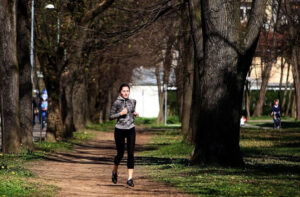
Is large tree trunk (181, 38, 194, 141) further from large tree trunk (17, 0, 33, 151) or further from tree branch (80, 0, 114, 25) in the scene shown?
large tree trunk (17, 0, 33, 151)

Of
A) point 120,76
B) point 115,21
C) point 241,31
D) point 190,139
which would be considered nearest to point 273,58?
point 115,21

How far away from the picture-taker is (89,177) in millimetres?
13633

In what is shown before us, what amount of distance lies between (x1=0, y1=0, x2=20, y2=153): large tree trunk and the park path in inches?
48.0

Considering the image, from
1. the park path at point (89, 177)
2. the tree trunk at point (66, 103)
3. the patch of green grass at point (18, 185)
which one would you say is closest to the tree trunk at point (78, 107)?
the tree trunk at point (66, 103)

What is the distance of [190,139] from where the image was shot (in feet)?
81.3

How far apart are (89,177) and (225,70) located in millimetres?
3539

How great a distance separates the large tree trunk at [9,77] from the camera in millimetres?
18578

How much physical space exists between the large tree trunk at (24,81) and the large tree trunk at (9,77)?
109cm

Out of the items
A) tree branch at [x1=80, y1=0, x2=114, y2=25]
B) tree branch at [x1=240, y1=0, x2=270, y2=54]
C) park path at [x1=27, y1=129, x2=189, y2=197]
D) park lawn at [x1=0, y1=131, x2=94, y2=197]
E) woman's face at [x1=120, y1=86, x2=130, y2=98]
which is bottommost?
park path at [x1=27, y1=129, x2=189, y2=197]

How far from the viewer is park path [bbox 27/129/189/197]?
10.9m

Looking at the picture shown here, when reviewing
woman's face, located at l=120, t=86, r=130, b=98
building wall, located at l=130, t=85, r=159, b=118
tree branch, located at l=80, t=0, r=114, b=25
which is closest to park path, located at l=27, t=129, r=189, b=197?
woman's face, located at l=120, t=86, r=130, b=98

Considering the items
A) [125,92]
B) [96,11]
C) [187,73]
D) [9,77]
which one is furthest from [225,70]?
[187,73]

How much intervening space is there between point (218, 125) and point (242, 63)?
138cm

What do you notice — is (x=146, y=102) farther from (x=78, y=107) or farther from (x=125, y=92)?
(x=125, y=92)
